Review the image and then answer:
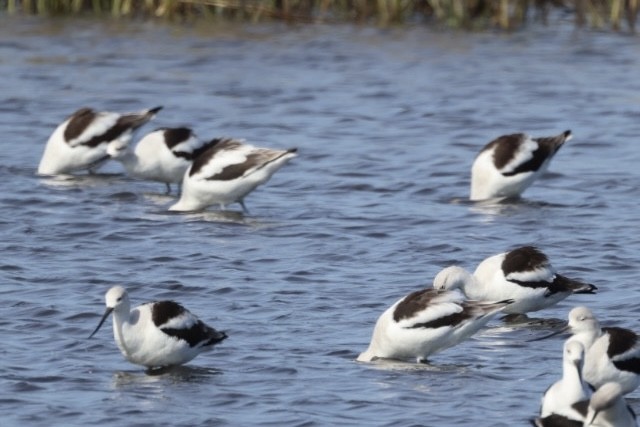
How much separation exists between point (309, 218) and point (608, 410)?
7.09 m

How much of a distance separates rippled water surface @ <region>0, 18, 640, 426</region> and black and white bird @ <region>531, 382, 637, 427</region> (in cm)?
64

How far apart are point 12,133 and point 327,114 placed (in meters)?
3.77

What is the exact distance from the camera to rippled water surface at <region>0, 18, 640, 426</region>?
8.97 meters

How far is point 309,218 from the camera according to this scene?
14195 mm

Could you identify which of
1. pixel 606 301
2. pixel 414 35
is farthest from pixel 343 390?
pixel 414 35

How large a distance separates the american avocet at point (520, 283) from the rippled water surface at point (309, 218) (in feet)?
0.63

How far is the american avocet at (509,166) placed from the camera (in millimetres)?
14586

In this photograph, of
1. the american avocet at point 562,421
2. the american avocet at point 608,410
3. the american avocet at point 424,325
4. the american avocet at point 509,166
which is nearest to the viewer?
the american avocet at point 608,410

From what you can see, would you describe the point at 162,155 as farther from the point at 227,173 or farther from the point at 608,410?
the point at 608,410

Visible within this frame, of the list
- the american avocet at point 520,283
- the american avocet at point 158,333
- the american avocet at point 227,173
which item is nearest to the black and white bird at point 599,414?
the american avocet at point 158,333

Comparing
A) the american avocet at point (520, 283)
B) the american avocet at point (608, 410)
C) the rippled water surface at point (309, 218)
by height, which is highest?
the american avocet at point (608, 410)

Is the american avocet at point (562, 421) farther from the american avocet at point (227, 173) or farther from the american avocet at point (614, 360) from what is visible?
the american avocet at point (227, 173)

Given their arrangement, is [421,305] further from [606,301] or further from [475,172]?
[475,172]

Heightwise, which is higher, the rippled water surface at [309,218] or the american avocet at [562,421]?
the american avocet at [562,421]
